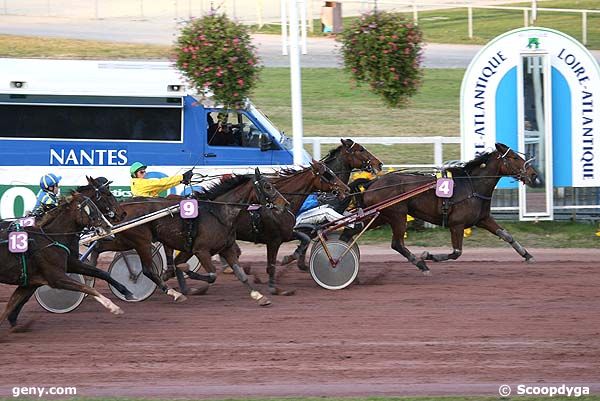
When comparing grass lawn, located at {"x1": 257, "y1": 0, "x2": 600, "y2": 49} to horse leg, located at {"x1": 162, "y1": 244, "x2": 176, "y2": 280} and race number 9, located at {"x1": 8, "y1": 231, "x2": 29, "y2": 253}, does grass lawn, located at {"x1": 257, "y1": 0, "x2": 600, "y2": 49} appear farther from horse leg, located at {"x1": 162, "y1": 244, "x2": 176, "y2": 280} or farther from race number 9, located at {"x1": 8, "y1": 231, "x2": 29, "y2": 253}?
race number 9, located at {"x1": 8, "y1": 231, "x2": 29, "y2": 253}

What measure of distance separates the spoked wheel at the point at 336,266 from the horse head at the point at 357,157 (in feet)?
3.77

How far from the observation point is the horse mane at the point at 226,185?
40.8 ft

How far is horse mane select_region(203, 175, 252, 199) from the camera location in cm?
1245

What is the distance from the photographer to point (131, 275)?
12.5 metres

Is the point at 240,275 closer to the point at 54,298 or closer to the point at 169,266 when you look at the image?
the point at 169,266

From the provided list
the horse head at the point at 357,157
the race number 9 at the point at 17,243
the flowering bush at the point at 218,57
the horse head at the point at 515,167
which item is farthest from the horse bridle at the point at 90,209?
the horse head at the point at 515,167

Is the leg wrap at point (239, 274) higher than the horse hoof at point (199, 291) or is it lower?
higher

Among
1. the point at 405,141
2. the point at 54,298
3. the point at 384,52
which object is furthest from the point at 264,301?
the point at 405,141

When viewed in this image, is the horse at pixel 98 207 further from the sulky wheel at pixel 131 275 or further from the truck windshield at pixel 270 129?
the truck windshield at pixel 270 129

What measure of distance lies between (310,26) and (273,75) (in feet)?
13.3

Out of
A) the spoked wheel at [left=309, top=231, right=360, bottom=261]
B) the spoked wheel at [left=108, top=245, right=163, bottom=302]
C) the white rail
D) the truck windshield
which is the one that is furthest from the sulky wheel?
the white rail

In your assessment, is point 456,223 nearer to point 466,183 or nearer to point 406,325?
point 466,183

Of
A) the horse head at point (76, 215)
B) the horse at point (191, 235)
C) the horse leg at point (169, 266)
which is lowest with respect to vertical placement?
the horse leg at point (169, 266)

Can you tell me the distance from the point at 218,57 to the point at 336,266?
144 inches
